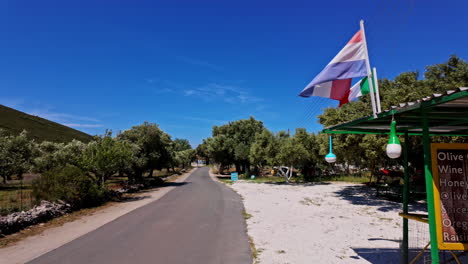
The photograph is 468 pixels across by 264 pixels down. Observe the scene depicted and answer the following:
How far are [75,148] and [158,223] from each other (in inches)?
687

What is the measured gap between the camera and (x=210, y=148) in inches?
1681

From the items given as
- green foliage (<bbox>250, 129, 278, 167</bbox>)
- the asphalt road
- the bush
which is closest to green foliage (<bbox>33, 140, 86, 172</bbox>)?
the bush

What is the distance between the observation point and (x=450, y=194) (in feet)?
13.5

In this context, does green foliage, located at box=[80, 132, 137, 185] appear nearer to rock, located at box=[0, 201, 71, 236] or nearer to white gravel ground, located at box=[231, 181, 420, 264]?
rock, located at box=[0, 201, 71, 236]

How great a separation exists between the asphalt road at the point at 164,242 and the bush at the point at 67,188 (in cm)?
419

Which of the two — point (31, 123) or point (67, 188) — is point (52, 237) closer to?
point (67, 188)

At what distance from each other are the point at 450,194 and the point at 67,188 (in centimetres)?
1512

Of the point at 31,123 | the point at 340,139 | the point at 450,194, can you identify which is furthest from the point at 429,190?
the point at 31,123

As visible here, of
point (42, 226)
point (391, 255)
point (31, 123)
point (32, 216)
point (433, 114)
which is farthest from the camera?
point (31, 123)

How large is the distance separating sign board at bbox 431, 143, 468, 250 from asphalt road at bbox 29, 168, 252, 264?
3.65m

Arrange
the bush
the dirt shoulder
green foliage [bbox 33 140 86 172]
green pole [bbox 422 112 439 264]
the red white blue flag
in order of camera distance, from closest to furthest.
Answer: green pole [bbox 422 112 439 264] < the red white blue flag < the dirt shoulder < the bush < green foliage [bbox 33 140 86 172]

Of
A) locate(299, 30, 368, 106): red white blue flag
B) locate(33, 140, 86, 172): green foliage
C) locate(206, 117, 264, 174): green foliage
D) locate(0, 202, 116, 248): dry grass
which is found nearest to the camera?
locate(299, 30, 368, 106): red white blue flag

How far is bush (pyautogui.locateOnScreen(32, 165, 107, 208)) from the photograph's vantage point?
12562 mm

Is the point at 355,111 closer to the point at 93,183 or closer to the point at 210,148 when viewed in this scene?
the point at 93,183
